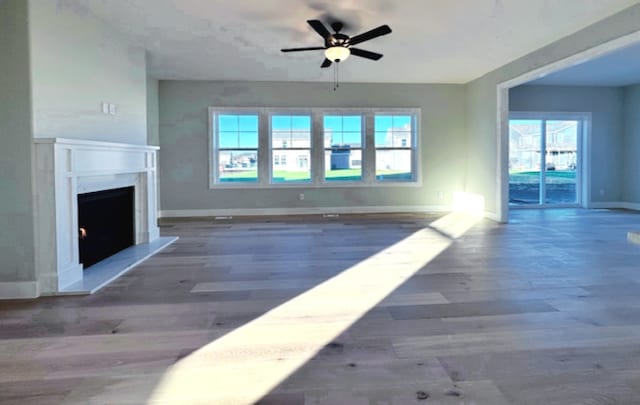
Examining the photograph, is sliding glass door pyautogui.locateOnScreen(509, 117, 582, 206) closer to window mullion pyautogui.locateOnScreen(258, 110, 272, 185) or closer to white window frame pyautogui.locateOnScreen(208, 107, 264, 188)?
window mullion pyautogui.locateOnScreen(258, 110, 272, 185)

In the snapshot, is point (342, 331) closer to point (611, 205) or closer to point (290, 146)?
point (290, 146)

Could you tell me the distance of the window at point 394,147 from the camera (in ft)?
26.2

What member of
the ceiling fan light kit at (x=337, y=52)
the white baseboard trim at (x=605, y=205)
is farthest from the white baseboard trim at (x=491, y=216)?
the ceiling fan light kit at (x=337, y=52)

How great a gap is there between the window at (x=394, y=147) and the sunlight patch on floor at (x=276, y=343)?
454 cm

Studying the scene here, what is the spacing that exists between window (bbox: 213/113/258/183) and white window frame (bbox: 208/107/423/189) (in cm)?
7

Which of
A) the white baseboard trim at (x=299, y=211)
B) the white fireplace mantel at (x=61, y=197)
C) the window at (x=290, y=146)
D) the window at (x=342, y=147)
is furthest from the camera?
the window at (x=342, y=147)

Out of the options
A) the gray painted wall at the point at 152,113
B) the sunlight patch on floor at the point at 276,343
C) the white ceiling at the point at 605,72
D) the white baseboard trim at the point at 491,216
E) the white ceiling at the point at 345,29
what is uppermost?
the white ceiling at the point at 605,72

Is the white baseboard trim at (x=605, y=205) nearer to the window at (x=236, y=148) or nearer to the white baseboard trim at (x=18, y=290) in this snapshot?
the window at (x=236, y=148)

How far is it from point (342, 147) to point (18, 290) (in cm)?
602

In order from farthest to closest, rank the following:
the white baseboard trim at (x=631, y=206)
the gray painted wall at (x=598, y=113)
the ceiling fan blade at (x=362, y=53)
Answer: the gray painted wall at (x=598, y=113)
the white baseboard trim at (x=631, y=206)
the ceiling fan blade at (x=362, y=53)

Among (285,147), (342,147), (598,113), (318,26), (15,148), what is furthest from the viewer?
(598,113)

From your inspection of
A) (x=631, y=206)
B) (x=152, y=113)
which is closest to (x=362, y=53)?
(x=152, y=113)

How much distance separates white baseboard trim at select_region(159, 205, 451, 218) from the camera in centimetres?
756

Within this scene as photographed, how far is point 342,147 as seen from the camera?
7930mm
